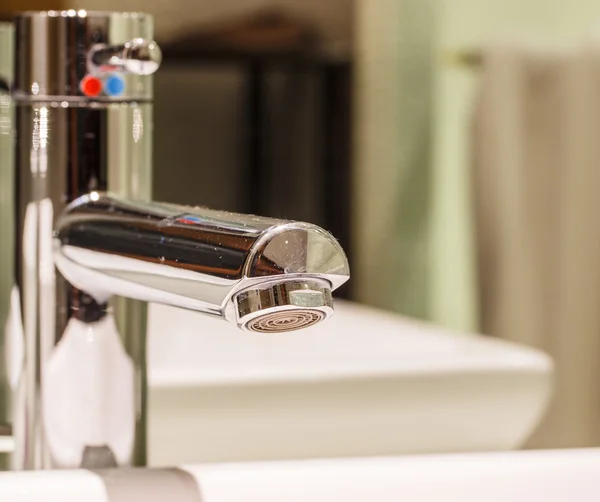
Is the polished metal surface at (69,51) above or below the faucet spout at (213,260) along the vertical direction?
above

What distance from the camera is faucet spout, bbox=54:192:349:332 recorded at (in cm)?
23

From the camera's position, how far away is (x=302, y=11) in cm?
121

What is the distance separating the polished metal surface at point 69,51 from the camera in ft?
0.99

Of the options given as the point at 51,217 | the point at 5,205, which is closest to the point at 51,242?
the point at 51,217

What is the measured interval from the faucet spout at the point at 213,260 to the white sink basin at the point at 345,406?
0.14 metres

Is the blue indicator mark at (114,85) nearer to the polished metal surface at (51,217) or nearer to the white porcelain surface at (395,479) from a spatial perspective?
the polished metal surface at (51,217)

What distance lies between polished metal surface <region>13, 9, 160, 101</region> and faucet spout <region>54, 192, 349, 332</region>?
40mm

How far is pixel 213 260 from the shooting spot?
0.78 ft

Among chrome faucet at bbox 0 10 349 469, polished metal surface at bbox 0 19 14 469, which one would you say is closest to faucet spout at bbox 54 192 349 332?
chrome faucet at bbox 0 10 349 469

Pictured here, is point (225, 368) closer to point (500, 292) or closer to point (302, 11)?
point (500, 292)

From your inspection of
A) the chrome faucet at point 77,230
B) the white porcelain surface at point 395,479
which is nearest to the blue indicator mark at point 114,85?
the chrome faucet at point 77,230

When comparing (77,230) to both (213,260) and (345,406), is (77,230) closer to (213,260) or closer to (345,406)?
(213,260)

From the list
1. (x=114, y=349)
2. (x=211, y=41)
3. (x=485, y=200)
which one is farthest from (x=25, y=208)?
(x=211, y=41)

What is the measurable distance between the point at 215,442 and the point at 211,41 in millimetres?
840
